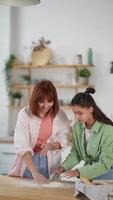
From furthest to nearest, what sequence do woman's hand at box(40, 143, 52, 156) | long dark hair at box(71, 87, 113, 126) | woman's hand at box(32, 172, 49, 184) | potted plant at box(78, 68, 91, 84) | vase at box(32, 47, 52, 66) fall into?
1. vase at box(32, 47, 52, 66)
2. potted plant at box(78, 68, 91, 84)
3. woman's hand at box(40, 143, 52, 156)
4. woman's hand at box(32, 172, 49, 184)
5. long dark hair at box(71, 87, 113, 126)

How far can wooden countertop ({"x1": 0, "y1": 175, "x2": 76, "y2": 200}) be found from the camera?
7.36 ft

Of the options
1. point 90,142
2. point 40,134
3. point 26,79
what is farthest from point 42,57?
point 90,142

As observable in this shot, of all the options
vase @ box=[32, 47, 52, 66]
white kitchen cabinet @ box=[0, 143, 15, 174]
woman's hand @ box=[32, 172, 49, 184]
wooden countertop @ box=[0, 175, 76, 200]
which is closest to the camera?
wooden countertop @ box=[0, 175, 76, 200]

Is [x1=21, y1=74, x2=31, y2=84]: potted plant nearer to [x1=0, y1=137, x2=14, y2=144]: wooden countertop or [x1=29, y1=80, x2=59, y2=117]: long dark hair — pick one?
[x1=0, y1=137, x2=14, y2=144]: wooden countertop

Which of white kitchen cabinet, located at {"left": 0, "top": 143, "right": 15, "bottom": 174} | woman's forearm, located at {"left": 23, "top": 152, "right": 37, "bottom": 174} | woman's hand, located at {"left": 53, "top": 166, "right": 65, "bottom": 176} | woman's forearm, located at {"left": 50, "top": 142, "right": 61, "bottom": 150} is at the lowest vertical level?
white kitchen cabinet, located at {"left": 0, "top": 143, "right": 15, "bottom": 174}

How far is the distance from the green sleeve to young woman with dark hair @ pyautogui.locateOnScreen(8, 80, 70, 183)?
349mm

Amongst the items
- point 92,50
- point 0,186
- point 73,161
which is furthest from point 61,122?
point 92,50

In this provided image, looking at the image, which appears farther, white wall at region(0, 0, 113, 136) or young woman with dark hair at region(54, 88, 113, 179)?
white wall at region(0, 0, 113, 136)

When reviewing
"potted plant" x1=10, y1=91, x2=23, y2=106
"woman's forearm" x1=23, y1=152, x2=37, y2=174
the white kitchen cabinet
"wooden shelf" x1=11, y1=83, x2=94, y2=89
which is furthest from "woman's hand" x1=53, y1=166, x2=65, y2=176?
"potted plant" x1=10, y1=91, x2=23, y2=106

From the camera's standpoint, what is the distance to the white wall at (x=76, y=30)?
531 cm

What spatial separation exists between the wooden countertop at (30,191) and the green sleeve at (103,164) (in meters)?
0.14

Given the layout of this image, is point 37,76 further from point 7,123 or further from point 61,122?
point 61,122

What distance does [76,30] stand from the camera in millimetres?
5395

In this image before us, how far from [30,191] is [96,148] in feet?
1.51
